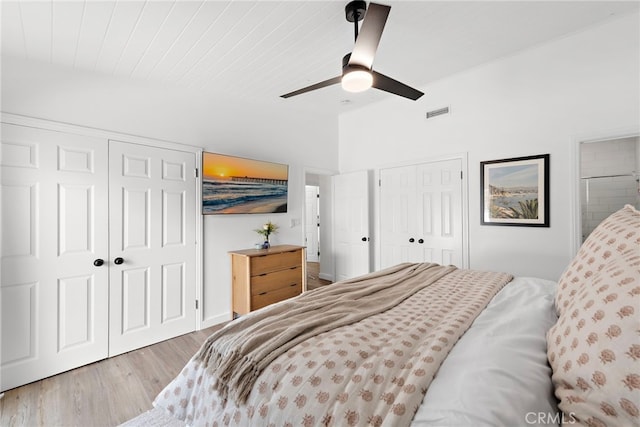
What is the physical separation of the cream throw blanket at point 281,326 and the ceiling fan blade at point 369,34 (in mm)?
1489

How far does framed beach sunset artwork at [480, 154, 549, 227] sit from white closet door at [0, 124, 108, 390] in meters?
4.01

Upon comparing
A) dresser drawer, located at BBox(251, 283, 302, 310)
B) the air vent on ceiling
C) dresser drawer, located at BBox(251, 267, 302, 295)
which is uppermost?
the air vent on ceiling

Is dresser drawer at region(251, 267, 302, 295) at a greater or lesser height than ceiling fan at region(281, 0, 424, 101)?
lesser

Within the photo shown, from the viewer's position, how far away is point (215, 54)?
2.56m

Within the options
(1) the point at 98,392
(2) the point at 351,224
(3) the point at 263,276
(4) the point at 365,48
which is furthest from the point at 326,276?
(4) the point at 365,48

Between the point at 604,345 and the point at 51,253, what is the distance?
3.40m

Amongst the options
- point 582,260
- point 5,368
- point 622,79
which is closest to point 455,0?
point 622,79

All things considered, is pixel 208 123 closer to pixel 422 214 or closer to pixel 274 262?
pixel 274 262

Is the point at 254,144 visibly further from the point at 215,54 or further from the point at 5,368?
the point at 5,368

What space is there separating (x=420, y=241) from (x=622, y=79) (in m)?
2.41

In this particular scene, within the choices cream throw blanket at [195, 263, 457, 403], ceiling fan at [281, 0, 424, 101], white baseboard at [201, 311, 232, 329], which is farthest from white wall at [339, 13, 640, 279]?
white baseboard at [201, 311, 232, 329]

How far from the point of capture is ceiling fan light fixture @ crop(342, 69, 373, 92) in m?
1.86

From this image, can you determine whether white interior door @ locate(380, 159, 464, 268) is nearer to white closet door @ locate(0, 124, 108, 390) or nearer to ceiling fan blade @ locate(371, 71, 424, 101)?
ceiling fan blade @ locate(371, 71, 424, 101)

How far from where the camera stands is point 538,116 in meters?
2.86
